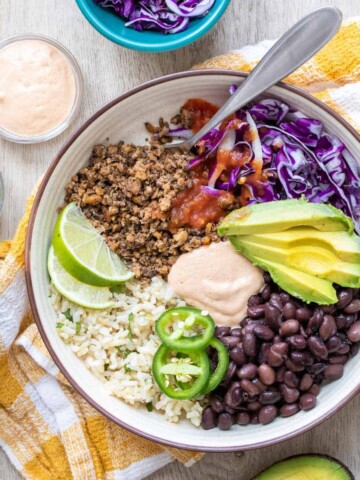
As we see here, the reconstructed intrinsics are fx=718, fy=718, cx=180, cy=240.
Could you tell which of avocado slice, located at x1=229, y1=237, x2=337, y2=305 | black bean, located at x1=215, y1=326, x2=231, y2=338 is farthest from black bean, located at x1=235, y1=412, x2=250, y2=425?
avocado slice, located at x1=229, y1=237, x2=337, y2=305

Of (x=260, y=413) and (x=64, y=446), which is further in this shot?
(x=64, y=446)

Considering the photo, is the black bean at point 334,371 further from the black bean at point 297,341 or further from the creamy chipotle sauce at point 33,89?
the creamy chipotle sauce at point 33,89

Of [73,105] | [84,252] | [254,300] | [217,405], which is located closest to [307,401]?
[217,405]

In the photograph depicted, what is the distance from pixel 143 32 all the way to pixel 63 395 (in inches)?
66.8

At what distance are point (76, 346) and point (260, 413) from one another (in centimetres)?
84

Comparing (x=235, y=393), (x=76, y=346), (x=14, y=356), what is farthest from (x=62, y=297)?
(x=235, y=393)

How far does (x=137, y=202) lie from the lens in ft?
10.2

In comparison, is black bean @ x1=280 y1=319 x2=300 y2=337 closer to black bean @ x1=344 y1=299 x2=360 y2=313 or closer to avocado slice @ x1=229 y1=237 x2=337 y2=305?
avocado slice @ x1=229 y1=237 x2=337 y2=305

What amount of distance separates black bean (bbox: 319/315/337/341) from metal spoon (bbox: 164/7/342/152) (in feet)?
3.15

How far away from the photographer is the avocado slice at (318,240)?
2.90 m

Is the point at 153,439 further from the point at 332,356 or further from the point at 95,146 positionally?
the point at 95,146

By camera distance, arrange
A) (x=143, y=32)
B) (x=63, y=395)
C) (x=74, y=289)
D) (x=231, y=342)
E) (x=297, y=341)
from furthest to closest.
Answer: (x=63, y=395)
(x=143, y=32)
(x=74, y=289)
(x=231, y=342)
(x=297, y=341)

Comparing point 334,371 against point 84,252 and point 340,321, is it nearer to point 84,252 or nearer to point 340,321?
point 340,321

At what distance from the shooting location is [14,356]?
3375mm
